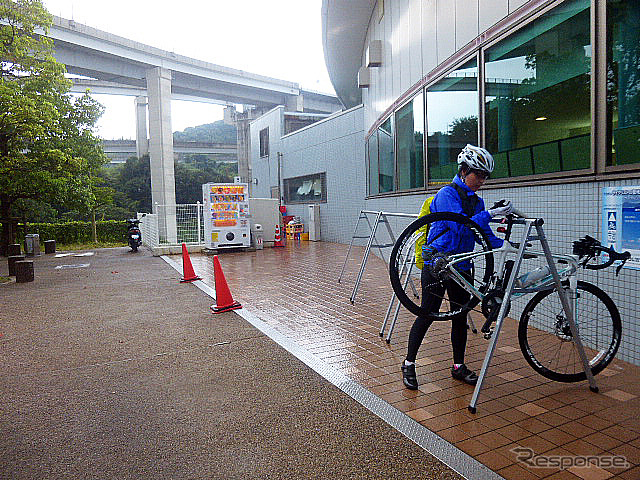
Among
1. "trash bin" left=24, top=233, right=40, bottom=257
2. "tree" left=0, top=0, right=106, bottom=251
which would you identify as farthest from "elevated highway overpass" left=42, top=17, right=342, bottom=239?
"trash bin" left=24, top=233, right=40, bottom=257

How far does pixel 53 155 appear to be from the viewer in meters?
14.7

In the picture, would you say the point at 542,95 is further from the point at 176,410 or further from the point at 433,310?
the point at 176,410

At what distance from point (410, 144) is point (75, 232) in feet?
69.1

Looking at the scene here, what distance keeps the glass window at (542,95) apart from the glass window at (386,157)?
5.56m

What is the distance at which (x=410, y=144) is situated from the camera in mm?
10500

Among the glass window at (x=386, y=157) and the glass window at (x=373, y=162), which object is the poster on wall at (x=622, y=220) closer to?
the glass window at (x=386, y=157)

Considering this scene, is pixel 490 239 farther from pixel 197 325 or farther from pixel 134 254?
pixel 134 254

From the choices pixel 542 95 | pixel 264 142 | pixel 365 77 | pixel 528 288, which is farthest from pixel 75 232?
pixel 528 288

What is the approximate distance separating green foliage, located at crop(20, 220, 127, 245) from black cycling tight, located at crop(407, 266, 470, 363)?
24327 mm

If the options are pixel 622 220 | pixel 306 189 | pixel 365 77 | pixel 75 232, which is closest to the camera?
pixel 622 220

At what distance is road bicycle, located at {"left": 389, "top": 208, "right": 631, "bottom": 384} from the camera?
378 cm

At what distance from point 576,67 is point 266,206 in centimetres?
1480

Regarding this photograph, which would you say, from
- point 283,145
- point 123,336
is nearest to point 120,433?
point 123,336

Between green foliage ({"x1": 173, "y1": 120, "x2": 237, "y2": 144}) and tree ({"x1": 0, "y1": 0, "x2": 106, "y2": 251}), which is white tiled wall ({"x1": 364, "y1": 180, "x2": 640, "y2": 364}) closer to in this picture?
tree ({"x1": 0, "y1": 0, "x2": 106, "y2": 251})
